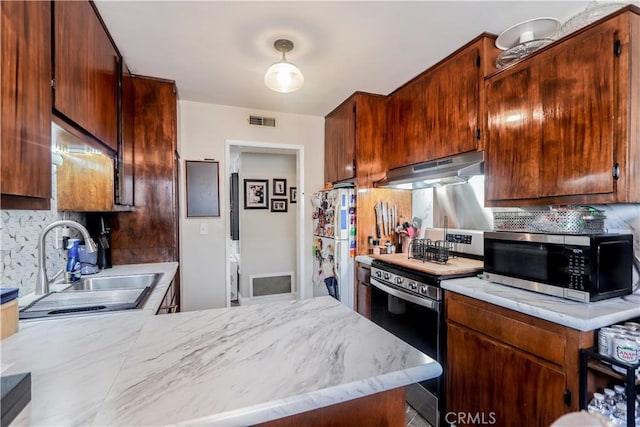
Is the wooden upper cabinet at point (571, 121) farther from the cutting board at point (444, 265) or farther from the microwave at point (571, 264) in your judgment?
the cutting board at point (444, 265)

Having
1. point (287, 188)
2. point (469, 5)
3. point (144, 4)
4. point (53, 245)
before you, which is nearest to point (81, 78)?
point (144, 4)

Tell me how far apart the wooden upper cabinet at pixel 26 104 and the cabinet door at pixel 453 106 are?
7.47 feet

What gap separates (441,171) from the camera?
88.1 inches

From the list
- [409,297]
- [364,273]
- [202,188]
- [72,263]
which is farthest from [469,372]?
[202,188]

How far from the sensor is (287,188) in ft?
14.7

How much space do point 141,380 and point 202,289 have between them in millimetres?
2458

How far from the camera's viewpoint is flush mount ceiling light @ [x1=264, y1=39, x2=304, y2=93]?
189 cm

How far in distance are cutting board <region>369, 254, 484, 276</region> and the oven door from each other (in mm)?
190

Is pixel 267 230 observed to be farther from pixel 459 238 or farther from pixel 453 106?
pixel 453 106

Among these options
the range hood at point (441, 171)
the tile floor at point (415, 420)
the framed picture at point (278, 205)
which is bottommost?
the tile floor at point (415, 420)

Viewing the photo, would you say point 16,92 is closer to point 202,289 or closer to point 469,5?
point 469,5

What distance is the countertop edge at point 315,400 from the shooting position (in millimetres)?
622

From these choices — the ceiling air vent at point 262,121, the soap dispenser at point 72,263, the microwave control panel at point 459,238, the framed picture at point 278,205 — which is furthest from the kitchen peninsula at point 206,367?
the framed picture at point 278,205

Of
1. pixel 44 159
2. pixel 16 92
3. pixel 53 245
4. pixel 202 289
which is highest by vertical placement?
pixel 16 92
